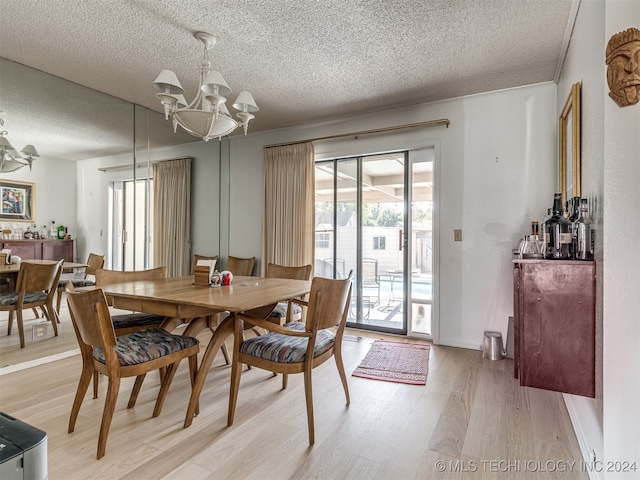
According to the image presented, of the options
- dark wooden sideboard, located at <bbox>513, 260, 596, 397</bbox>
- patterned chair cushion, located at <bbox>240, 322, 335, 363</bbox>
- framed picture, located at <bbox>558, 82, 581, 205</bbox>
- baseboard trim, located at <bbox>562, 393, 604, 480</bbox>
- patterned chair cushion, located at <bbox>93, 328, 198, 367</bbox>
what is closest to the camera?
baseboard trim, located at <bbox>562, 393, 604, 480</bbox>

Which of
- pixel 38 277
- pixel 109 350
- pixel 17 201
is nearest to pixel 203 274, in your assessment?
pixel 109 350

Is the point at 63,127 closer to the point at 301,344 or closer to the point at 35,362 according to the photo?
the point at 35,362

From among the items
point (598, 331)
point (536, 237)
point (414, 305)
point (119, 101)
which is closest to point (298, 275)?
point (414, 305)

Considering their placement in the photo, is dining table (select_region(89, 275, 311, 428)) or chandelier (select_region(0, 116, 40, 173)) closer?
dining table (select_region(89, 275, 311, 428))

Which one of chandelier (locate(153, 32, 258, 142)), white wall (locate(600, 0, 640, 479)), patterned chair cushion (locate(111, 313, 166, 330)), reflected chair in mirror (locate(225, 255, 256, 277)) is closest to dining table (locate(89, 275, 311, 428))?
patterned chair cushion (locate(111, 313, 166, 330))

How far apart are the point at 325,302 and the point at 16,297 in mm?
2808

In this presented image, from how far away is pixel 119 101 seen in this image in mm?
3557

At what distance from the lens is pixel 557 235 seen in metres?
1.89

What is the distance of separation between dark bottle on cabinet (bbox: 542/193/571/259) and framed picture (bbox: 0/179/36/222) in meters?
3.95

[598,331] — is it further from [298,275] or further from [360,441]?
[298,275]

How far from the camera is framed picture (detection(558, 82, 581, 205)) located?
6.82 ft

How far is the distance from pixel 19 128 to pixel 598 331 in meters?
4.20

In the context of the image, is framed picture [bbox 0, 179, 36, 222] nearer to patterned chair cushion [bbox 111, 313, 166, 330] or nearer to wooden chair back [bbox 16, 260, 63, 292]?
wooden chair back [bbox 16, 260, 63, 292]

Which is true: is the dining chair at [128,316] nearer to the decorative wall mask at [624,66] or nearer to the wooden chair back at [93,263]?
the wooden chair back at [93,263]
